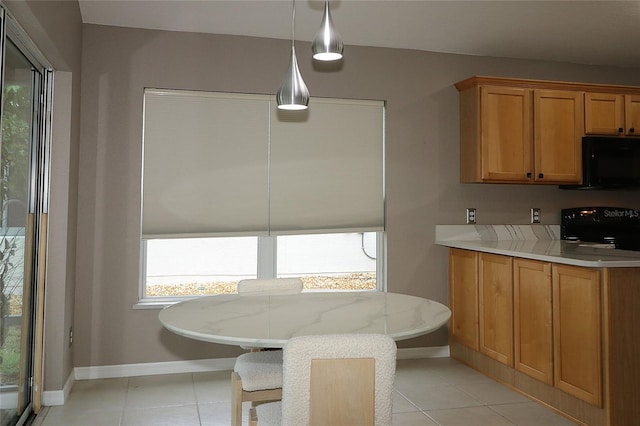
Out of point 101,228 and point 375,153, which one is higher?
point 375,153

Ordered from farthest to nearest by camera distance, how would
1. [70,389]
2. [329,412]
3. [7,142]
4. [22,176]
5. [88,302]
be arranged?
[88,302]
[70,389]
[22,176]
[7,142]
[329,412]

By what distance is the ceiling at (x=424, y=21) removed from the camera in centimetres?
339

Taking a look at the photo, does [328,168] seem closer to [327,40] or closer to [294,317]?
[327,40]

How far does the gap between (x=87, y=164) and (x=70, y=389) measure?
148 cm

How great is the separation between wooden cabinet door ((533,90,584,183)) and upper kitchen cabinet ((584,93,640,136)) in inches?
3.1

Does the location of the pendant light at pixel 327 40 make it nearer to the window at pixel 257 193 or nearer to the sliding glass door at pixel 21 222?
the sliding glass door at pixel 21 222

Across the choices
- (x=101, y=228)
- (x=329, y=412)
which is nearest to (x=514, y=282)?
(x=329, y=412)

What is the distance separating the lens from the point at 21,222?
2.76 metres

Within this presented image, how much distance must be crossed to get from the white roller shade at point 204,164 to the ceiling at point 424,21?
513 millimetres

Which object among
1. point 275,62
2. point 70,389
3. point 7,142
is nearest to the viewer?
point 7,142

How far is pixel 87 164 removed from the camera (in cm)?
362

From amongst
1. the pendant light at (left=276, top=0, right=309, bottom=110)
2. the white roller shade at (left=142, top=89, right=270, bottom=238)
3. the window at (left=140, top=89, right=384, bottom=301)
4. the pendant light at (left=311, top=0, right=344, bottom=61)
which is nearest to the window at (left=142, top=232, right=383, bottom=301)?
the window at (left=140, top=89, right=384, bottom=301)

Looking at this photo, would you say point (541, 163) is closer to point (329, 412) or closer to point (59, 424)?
point (329, 412)

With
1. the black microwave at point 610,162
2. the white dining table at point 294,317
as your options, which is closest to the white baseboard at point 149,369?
the white dining table at point 294,317
